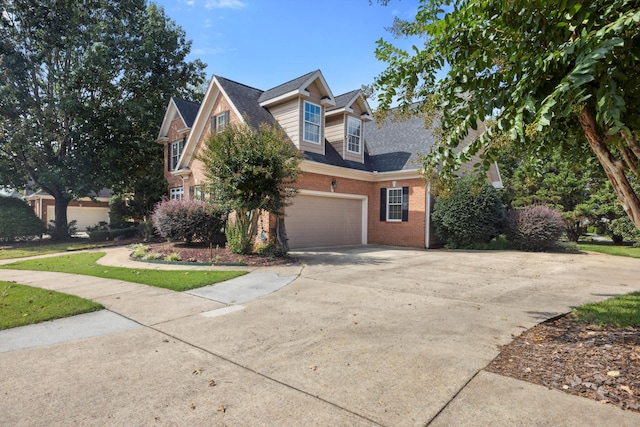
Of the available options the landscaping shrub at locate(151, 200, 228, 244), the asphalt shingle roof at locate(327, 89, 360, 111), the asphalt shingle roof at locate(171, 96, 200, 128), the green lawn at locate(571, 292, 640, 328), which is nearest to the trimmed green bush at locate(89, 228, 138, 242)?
the asphalt shingle roof at locate(171, 96, 200, 128)

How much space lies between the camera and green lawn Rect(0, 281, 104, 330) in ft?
17.4

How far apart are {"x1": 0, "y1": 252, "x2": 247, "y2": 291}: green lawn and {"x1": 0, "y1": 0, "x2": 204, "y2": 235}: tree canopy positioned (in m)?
10.6

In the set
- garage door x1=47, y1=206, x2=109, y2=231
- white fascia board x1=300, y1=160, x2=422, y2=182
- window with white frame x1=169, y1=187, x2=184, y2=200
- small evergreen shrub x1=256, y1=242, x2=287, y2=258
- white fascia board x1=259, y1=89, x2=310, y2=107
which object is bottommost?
small evergreen shrub x1=256, y1=242, x2=287, y2=258

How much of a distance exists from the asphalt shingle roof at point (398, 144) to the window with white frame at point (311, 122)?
9.37 ft

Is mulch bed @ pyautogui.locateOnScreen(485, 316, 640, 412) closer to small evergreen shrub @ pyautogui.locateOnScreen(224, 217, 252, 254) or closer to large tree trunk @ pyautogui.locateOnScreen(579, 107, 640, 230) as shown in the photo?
large tree trunk @ pyautogui.locateOnScreen(579, 107, 640, 230)

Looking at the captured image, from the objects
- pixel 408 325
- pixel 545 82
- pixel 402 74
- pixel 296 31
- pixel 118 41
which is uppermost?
pixel 118 41

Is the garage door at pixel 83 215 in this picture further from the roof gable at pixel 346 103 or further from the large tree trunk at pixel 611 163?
the large tree trunk at pixel 611 163

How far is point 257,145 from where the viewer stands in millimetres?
11070

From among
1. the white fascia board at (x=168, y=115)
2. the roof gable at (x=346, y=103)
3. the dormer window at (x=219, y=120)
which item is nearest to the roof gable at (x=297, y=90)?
the roof gable at (x=346, y=103)

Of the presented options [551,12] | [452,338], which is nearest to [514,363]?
[452,338]

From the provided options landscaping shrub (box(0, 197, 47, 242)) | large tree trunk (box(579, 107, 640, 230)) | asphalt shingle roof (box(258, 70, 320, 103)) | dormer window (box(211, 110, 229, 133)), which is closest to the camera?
large tree trunk (box(579, 107, 640, 230))

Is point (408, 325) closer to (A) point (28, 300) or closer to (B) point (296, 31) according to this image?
(A) point (28, 300)

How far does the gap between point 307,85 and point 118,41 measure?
13980mm

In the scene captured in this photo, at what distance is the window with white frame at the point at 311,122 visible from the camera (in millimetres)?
15000
